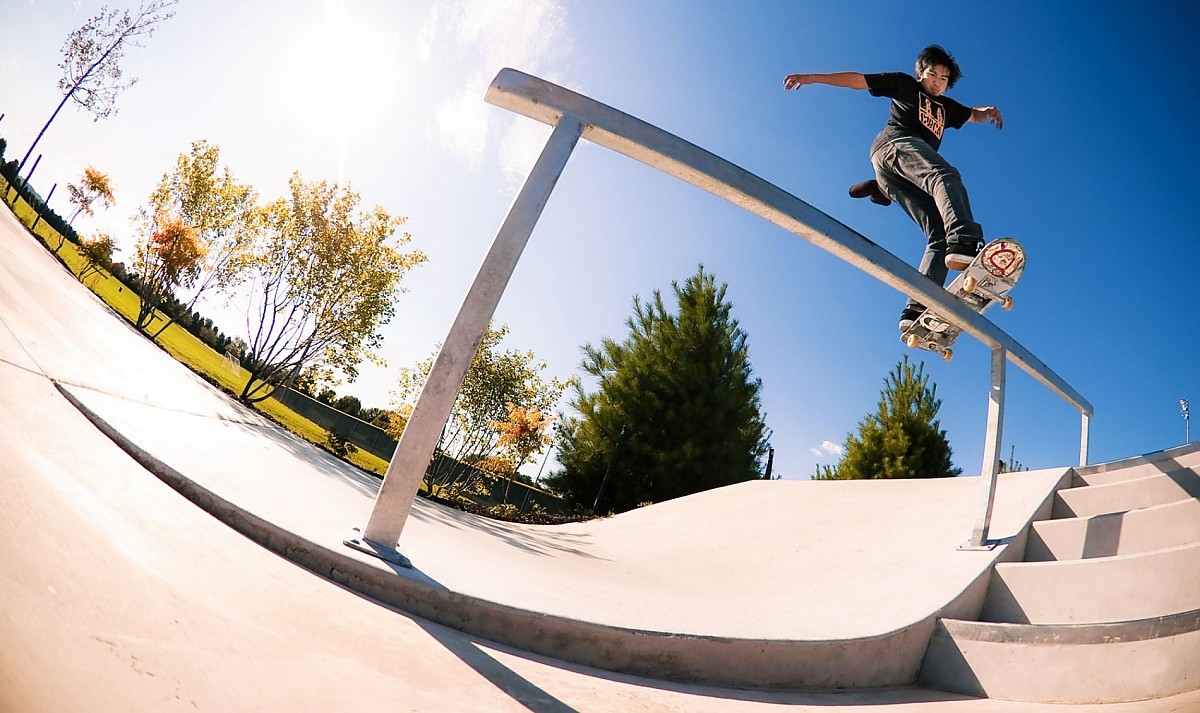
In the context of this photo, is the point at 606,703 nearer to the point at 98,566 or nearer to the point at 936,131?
the point at 98,566

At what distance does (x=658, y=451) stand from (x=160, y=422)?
12.3 m

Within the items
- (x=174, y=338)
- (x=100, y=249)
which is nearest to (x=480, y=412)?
(x=100, y=249)

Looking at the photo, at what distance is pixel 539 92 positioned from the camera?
2.01 m

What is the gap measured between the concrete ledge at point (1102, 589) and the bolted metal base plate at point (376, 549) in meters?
2.95

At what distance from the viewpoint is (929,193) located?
318 cm

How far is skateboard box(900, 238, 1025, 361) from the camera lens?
9.38ft

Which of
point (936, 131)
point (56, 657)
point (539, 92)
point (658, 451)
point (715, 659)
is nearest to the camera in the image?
point (56, 657)

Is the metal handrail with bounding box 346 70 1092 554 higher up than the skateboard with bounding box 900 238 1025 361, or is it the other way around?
the skateboard with bounding box 900 238 1025 361

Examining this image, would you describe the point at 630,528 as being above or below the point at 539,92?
below

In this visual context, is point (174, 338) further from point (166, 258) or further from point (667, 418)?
point (667, 418)

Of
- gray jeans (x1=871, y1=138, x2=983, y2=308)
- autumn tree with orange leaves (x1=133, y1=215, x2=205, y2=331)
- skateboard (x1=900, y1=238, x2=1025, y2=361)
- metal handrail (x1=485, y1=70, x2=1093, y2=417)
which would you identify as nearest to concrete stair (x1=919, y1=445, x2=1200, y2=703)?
skateboard (x1=900, y1=238, x2=1025, y2=361)

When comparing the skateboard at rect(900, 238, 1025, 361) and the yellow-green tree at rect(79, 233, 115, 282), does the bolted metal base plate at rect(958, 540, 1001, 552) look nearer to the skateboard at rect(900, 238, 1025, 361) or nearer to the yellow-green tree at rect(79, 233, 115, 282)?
the skateboard at rect(900, 238, 1025, 361)

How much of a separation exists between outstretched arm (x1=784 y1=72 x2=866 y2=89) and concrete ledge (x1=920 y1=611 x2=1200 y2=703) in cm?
297

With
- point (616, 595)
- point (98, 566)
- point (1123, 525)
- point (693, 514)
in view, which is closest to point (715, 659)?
point (616, 595)
